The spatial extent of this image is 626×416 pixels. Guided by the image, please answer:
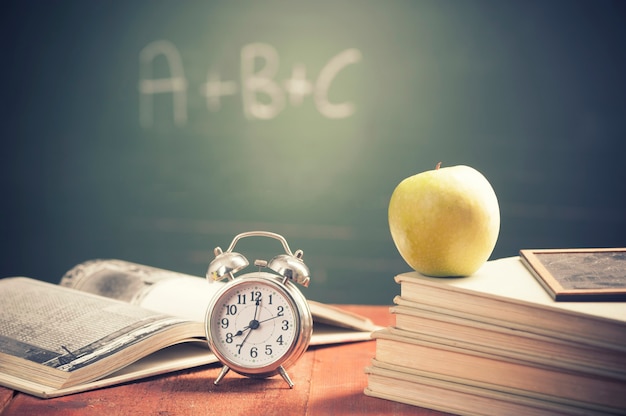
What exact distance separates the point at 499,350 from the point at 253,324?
0.34 metres

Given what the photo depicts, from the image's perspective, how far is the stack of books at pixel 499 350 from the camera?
804 millimetres

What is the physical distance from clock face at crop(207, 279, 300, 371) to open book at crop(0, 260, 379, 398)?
0.06 metres

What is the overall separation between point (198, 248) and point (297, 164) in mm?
526

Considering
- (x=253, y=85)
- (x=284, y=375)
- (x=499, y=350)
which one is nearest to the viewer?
(x=499, y=350)

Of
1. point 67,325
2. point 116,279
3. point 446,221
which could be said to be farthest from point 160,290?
point 446,221

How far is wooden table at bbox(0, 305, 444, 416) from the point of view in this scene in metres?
0.85

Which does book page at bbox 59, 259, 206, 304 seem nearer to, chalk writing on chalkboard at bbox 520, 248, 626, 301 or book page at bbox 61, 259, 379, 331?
book page at bbox 61, 259, 379, 331

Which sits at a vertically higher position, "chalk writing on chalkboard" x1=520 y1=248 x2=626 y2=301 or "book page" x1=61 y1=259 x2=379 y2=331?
"chalk writing on chalkboard" x1=520 y1=248 x2=626 y2=301

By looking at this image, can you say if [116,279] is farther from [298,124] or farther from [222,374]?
[298,124]

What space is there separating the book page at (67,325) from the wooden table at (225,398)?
64 mm

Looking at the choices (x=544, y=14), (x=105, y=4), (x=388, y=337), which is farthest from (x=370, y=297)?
(x=388, y=337)

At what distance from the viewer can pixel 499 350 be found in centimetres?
85

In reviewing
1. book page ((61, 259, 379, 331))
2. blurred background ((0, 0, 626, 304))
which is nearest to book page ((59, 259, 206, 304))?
book page ((61, 259, 379, 331))

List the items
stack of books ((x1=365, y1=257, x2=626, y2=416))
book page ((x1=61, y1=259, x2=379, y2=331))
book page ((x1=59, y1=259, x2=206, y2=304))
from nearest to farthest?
1. stack of books ((x1=365, y1=257, x2=626, y2=416))
2. book page ((x1=61, y1=259, x2=379, y2=331))
3. book page ((x1=59, y1=259, x2=206, y2=304))
